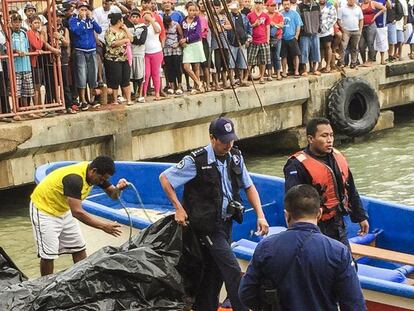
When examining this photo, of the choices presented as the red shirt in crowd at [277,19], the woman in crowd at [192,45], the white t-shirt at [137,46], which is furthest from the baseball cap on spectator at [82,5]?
the red shirt in crowd at [277,19]

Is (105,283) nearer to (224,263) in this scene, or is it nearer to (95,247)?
(224,263)

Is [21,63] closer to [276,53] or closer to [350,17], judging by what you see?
[276,53]

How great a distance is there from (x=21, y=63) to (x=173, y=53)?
2.88 meters

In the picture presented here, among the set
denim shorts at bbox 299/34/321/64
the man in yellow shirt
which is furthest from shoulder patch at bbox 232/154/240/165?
denim shorts at bbox 299/34/321/64

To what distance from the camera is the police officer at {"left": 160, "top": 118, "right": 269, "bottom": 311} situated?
6691 mm

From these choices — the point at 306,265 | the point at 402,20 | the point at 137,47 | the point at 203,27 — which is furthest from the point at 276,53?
the point at 306,265

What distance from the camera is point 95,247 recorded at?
9.09 m

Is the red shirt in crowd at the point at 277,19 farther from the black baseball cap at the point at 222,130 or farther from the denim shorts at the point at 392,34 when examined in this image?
the black baseball cap at the point at 222,130

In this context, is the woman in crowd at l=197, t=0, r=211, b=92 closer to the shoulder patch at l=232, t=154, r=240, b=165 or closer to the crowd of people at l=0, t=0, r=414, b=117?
the crowd of people at l=0, t=0, r=414, b=117

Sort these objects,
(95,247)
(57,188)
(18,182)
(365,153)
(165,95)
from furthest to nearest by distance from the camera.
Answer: (365,153)
(165,95)
(18,182)
(95,247)
(57,188)

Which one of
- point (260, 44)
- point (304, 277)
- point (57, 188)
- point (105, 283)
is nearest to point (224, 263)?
point (105, 283)

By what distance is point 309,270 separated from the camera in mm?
4531

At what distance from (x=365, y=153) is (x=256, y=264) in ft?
40.8

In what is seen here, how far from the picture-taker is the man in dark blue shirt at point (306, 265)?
4.53m
